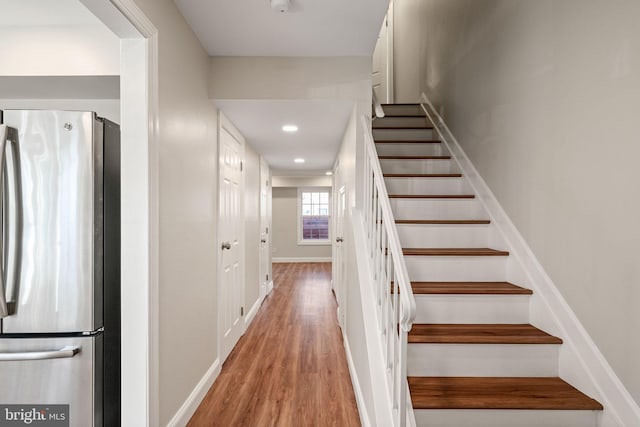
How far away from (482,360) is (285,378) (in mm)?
1536

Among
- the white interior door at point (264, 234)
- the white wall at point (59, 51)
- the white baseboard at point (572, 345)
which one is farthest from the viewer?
the white interior door at point (264, 234)

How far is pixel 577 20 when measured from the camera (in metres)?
1.58

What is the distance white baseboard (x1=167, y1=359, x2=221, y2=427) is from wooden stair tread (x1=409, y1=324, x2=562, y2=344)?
4.53 feet

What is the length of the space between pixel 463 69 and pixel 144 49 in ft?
8.18

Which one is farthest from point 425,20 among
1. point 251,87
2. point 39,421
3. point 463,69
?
point 39,421

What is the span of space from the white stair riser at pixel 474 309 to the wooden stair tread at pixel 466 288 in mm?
29

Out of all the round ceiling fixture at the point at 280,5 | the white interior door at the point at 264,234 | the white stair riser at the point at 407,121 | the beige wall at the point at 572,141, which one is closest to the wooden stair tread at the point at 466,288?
the beige wall at the point at 572,141

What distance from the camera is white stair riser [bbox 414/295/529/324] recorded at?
1.86 meters

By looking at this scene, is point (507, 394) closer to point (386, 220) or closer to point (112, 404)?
point (386, 220)

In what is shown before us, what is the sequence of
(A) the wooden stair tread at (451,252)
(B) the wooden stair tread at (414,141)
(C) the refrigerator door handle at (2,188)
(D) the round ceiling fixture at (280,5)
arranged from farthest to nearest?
1. (B) the wooden stair tread at (414,141)
2. (A) the wooden stair tread at (451,252)
3. (D) the round ceiling fixture at (280,5)
4. (C) the refrigerator door handle at (2,188)

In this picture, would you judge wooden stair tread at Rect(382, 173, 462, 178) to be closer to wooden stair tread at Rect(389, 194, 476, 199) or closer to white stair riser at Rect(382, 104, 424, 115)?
wooden stair tread at Rect(389, 194, 476, 199)

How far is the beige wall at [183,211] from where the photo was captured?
5.58 ft

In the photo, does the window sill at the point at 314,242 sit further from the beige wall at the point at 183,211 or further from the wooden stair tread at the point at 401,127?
the beige wall at the point at 183,211

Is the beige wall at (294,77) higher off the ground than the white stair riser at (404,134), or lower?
higher
